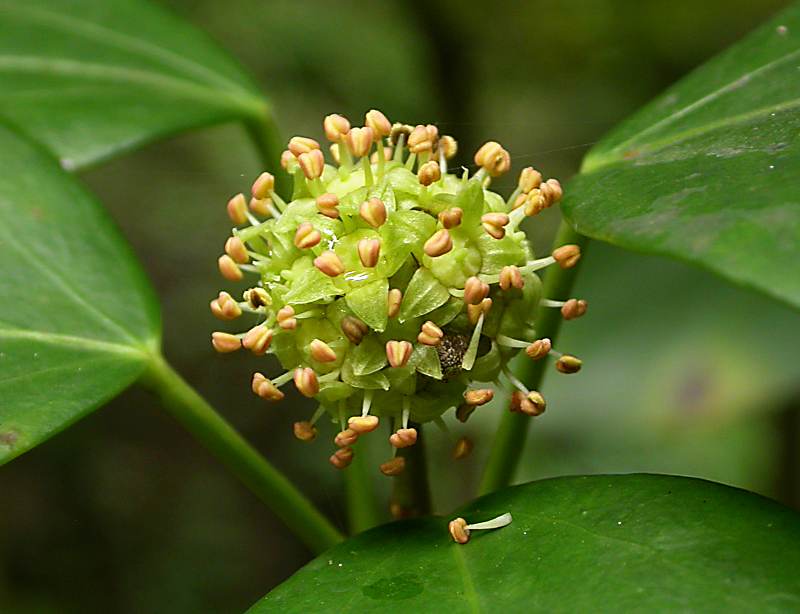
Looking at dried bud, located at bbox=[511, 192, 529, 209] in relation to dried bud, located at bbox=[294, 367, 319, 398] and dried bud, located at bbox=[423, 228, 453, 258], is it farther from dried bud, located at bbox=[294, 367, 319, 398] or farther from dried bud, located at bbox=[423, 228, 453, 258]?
dried bud, located at bbox=[294, 367, 319, 398]

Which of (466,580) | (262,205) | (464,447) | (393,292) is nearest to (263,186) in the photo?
(262,205)

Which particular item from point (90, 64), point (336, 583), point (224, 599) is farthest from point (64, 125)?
point (224, 599)

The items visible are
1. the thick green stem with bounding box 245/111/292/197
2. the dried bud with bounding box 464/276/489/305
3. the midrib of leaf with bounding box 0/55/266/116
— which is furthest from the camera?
the midrib of leaf with bounding box 0/55/266/116

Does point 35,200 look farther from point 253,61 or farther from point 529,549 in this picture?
point 253,61

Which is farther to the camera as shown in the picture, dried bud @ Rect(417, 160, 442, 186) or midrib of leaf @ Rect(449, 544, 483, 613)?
dried bud @ Rect(417, 160, 442, 186)

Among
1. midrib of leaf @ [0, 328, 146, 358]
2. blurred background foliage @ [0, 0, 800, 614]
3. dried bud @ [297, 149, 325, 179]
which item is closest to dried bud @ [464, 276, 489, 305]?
dried bud @ [297, 149, 325, 179]

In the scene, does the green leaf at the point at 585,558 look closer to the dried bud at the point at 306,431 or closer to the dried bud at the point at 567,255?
the dried bud at the point at 306,431
